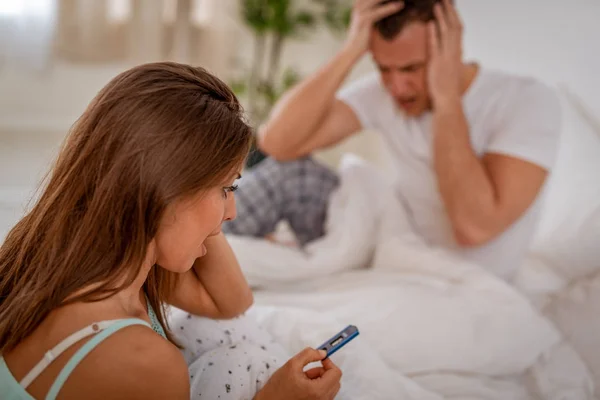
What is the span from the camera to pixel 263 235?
1846 millimetres

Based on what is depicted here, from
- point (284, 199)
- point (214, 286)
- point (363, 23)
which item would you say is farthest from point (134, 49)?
point (214, 286)

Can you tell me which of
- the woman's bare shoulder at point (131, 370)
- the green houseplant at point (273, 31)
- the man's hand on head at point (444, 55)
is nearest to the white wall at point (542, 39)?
the man's hand on head at point (444, 55)

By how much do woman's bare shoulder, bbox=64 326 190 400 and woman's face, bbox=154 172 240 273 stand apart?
0.10 meters

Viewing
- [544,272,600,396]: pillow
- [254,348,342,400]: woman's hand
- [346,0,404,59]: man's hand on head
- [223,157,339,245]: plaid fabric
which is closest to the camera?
[254,348,342,400]: woman's hand

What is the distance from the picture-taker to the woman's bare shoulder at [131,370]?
74 cm

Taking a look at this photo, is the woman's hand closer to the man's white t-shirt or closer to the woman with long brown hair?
the woman with long brown hair

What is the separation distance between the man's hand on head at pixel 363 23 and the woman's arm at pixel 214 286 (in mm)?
778

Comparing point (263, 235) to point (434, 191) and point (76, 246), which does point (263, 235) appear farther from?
point (76, 246)

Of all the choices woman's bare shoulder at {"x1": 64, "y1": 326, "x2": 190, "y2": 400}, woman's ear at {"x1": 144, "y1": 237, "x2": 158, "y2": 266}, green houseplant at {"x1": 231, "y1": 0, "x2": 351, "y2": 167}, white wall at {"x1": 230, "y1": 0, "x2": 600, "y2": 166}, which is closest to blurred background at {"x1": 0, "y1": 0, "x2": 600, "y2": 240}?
green houseplant at {"x1": 231, "y1": 0, "x2": 351, "y2": 167}

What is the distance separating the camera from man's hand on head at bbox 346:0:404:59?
5.37 ft

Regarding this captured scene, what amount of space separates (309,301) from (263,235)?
45 centimetres

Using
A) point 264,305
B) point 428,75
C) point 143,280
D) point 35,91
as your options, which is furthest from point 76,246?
point 35,91

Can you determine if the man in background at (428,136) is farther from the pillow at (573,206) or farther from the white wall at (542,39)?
the white wall at (542,39)

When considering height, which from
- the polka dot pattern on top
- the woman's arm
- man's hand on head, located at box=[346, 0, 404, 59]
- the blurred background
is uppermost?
man's hand on head, located at box=[346, 0, 404, 59]
